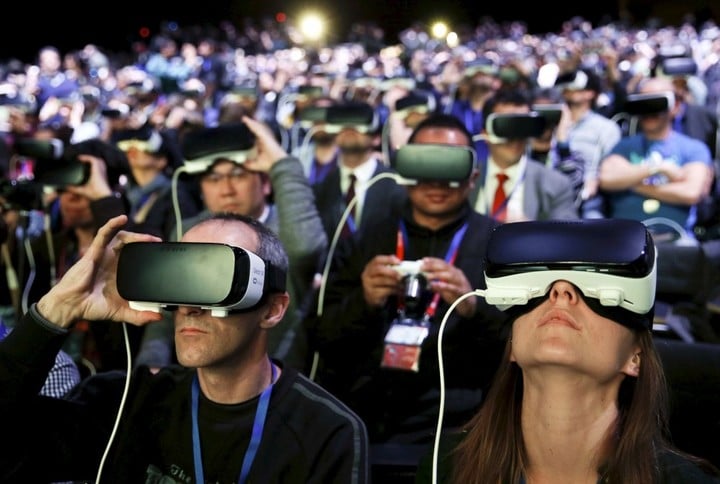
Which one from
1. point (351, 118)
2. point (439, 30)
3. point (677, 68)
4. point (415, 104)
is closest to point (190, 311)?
point (351, 118)

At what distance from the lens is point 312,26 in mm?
23156

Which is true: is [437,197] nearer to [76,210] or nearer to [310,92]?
[76,210]

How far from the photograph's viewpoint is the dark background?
1959 cm

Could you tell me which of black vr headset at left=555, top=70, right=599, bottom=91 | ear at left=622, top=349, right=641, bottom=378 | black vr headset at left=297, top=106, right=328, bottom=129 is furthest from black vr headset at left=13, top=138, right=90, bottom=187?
black vr headset at left=555, top=70, right=599, bottom=91

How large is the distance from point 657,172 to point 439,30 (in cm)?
1806

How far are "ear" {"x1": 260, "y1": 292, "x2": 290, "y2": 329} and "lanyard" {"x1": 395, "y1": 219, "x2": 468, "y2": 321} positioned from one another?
69 centimetres

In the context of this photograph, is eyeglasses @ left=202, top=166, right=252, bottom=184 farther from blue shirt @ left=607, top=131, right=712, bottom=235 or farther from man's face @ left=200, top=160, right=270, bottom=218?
blue shirt @ left=607, top=131, right=712, bottom=235

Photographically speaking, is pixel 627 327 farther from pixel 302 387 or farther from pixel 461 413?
pixel 461 413

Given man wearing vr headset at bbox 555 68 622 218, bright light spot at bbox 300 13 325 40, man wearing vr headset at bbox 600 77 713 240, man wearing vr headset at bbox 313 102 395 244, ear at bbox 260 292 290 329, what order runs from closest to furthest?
ear at bbox 260 292 290 329 → man wearing vr headset at bbox 313 102 395 244 → man wearing vr headset at bbox 600 77 713 240 → man wearing vr headset at bbox 555 68 622 218 → bright light spot at bbox 300 13 325 40

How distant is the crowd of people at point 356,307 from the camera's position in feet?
5.36

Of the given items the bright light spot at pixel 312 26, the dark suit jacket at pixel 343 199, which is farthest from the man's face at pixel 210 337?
the bright light spot at pixel 312 26

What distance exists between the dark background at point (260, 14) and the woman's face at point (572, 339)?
14.7 m

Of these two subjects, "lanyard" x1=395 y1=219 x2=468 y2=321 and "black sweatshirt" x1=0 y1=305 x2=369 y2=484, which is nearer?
"black sweatshirt" x1=0 y1=305 x2=369 y2=484

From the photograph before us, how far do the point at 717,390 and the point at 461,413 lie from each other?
826mm
